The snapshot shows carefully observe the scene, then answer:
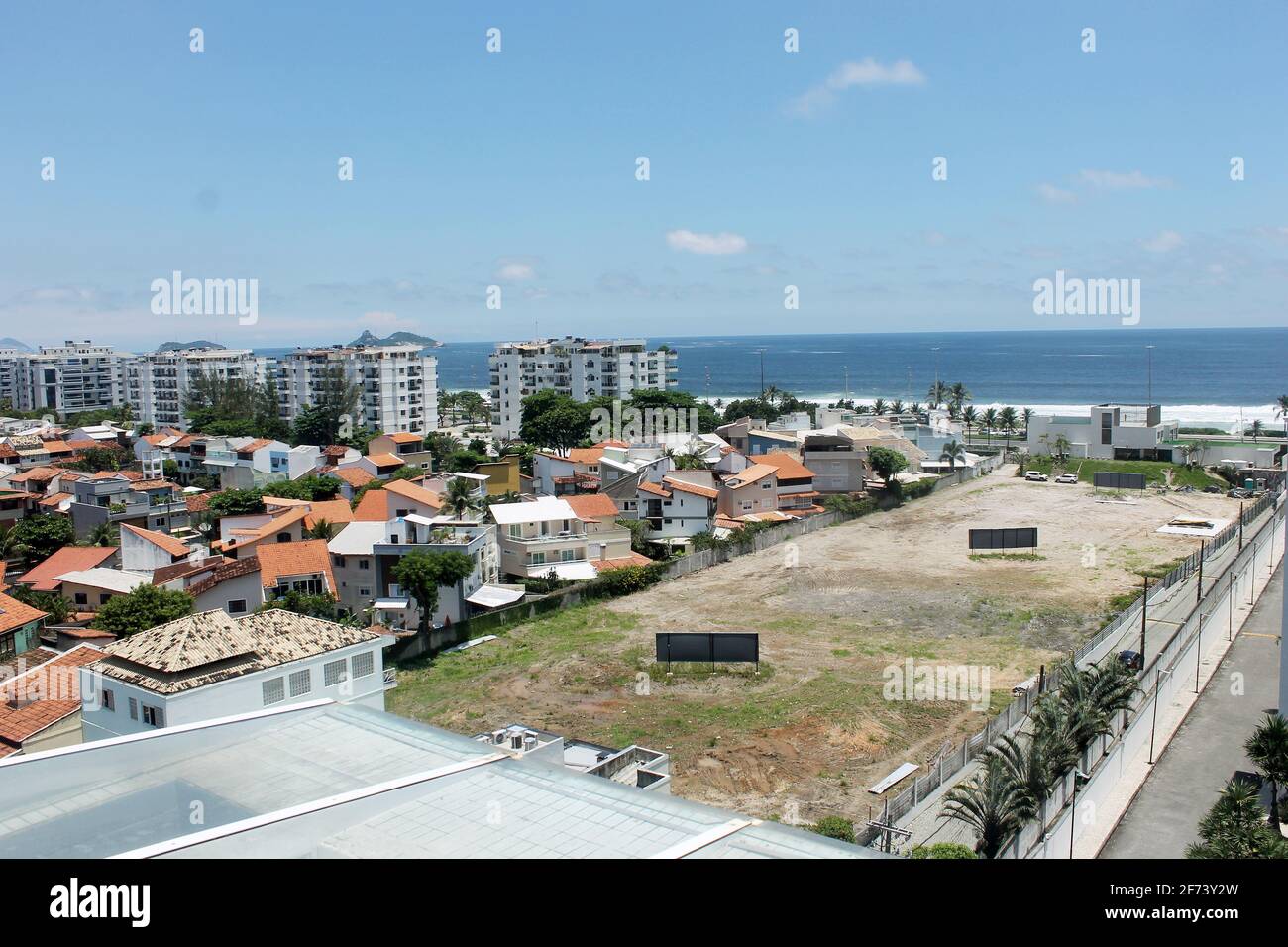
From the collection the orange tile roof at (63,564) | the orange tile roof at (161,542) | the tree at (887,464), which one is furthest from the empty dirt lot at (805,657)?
the orange tile roof at (63,564)

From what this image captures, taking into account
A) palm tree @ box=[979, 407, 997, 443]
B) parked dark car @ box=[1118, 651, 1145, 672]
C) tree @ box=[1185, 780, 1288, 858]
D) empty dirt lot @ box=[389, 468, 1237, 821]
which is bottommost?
empty dirt lot @ box=[389, 468, 1237, 821]

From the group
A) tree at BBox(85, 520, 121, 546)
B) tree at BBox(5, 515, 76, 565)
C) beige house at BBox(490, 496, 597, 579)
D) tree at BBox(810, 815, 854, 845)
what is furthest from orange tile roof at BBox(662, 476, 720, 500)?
tree at BBox(810, 815, 854, 845)

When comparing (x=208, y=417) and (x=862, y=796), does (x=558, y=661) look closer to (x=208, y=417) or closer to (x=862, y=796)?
(x=862, y=796)

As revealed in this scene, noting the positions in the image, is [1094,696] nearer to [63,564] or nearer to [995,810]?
[995,810]

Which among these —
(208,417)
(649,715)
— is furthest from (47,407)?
(649,715)

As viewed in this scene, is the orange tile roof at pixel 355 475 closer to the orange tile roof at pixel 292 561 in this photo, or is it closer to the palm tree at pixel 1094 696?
the orange tile roof at pixel 292 561

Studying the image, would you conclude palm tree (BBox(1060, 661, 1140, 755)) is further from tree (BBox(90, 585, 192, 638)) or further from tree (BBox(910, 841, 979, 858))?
tree (BBox(90, 585, 192, 638))
